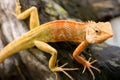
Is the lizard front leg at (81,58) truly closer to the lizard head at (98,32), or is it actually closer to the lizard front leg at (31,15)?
the lizard head at (98,32)

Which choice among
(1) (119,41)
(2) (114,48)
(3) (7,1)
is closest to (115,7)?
(1) (119,41)

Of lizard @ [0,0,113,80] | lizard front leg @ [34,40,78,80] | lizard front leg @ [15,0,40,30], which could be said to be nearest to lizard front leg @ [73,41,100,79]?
lizard @ [0,0,113,80]

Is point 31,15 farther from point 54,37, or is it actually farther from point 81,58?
point 81,58

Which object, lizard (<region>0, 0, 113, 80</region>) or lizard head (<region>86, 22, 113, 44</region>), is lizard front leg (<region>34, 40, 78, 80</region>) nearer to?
lizard (<region>0, 0, 113, 80</region>)

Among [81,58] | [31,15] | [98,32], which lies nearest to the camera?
[98,32]

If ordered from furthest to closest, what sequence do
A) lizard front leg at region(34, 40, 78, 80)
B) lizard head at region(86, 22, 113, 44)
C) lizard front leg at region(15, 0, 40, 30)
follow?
1. lizard front leg at region(15, 0, 40, 30)
2. lizard front leg at region(34, 40, 78, 80)
3. lizard head at region(86, 22, 113, 44)

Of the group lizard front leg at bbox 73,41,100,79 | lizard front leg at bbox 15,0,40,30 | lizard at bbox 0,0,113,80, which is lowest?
lizard front leg at bbox 73,41,100,79

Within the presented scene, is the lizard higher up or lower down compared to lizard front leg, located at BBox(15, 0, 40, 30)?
lower down

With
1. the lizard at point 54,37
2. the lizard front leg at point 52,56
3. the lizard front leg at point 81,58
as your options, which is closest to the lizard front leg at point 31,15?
the lizard at point 54,37

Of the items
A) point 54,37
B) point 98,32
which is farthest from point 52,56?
point 98,32

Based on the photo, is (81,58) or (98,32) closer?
(98,32)
